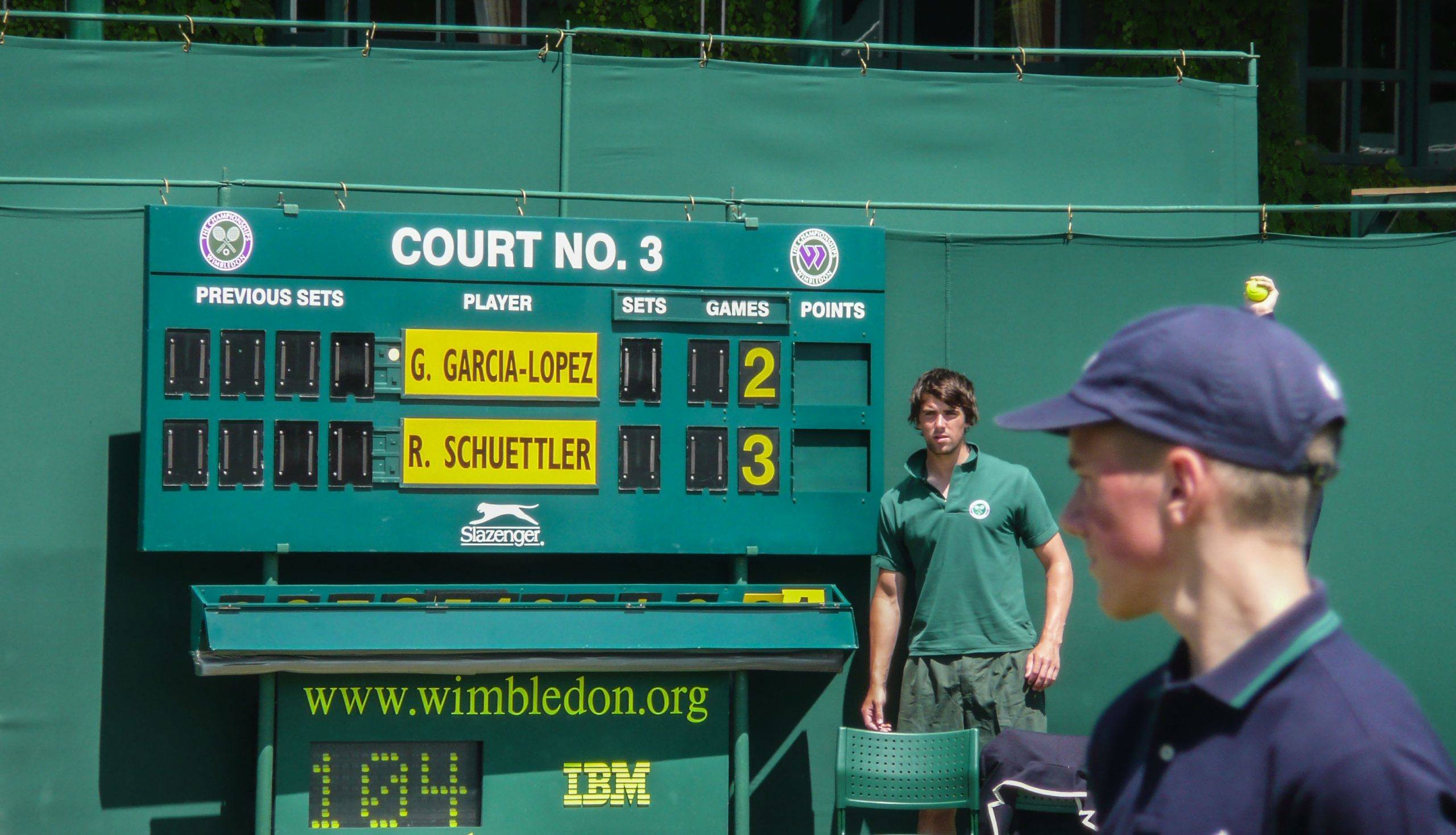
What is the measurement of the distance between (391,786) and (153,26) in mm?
6141

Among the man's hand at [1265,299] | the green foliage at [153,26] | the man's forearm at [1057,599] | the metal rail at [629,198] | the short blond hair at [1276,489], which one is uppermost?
the green foliage at [153,26]

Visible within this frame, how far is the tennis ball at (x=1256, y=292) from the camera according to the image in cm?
672

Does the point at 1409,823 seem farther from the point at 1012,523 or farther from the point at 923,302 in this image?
the point at 923,302

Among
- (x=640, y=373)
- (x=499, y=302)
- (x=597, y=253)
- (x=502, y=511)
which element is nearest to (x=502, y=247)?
(x=499, y=302)

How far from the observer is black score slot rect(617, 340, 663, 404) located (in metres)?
6.54

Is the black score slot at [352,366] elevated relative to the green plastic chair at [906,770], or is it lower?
elevated

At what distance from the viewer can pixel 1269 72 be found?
12.2 meters

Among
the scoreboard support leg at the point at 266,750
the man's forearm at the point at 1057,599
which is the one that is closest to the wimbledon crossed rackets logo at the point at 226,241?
the scoreboard support leg at the point at 266,750

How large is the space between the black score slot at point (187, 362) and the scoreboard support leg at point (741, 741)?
2.37 meters

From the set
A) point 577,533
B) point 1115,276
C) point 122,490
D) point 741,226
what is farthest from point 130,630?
point 1115,276

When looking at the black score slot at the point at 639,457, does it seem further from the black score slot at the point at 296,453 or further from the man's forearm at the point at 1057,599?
the man's forearm at the point at 1057,599

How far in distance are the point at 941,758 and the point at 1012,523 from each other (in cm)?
104

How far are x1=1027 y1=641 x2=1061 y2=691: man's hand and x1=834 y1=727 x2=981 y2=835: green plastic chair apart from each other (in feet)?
1.22

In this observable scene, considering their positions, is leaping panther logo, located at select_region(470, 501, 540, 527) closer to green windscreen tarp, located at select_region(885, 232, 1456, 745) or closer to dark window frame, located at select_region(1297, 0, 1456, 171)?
green windscreen tarp, located at select_region(885, 232, 1456, 745)
